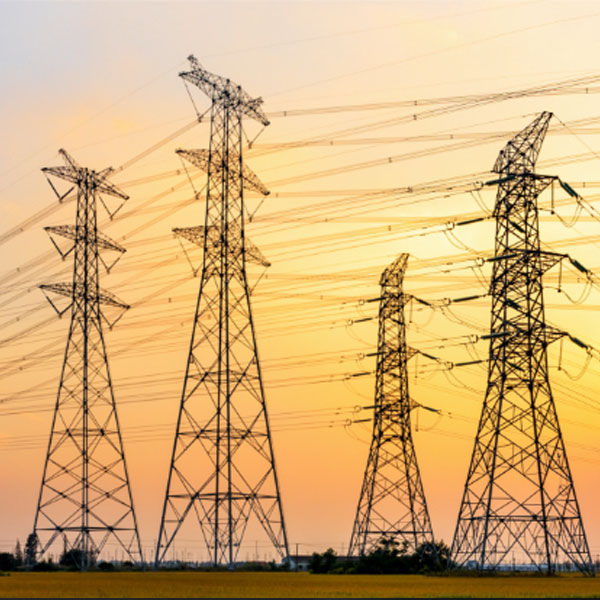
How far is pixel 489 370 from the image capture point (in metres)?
60.2

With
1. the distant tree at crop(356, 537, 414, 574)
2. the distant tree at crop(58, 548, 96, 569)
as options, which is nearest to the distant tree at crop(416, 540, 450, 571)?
the distant tree at crop(356, 537, 414, 574)

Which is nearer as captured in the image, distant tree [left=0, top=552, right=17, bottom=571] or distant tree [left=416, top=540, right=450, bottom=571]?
distant tree [left=416, top=540, right=450, bottom=571]

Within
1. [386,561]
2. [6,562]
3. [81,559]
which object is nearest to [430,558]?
[386,561]

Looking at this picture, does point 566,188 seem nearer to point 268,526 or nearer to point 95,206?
point 268,526

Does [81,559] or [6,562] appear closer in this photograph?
[81,559]

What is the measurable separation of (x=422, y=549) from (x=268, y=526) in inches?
614

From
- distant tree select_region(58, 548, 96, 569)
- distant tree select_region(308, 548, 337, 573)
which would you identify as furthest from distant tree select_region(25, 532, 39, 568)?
distant tree select_region(308, 548, 337, 573)

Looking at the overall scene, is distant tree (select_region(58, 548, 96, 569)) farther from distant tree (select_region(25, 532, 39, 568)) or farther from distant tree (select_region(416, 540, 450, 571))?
distant tree (select_region(416, 540, 450, 571))

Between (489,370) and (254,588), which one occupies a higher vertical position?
(489,370)

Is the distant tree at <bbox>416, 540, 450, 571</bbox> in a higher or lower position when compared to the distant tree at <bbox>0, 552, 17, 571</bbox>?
lower

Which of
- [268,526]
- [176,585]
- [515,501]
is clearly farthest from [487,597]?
[268,526]

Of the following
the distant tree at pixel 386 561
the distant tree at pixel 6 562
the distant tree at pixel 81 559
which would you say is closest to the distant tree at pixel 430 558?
the distant tree at pixel 386 561

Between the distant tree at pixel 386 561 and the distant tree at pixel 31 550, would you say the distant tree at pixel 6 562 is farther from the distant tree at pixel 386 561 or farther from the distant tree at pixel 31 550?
the distant tree at pixel 386 561

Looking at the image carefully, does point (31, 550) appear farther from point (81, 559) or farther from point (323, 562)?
point (323, 562)
